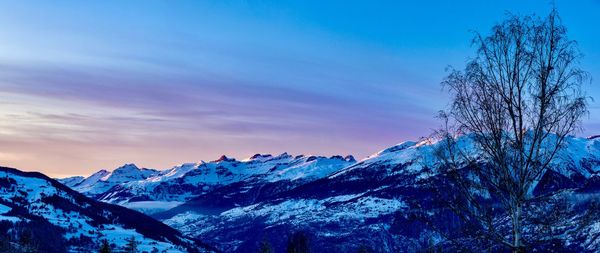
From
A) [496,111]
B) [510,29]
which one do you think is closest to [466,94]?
[496,111]

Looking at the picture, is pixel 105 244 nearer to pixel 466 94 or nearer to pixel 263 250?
pixel 263 250

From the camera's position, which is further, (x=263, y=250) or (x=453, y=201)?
(x=263, y=250)

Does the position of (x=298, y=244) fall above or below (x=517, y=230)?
below

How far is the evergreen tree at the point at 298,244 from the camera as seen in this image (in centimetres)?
14088

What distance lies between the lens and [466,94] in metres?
26.4

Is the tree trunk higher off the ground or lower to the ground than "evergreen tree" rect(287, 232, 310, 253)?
higher

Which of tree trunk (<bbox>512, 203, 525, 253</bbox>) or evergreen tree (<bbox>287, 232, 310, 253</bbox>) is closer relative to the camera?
tree trunk (<bbox>512, 203, 525, 253</bbox>)

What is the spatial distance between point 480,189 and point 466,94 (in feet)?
13.4

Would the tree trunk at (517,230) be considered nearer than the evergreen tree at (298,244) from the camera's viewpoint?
Yes

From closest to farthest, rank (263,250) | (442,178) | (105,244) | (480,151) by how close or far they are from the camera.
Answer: (480,151)
(442,178)
(105,244)
(263,250)

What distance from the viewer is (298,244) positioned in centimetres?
14538

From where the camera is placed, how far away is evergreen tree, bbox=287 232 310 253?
141 metres

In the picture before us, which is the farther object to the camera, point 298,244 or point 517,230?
point 298,244

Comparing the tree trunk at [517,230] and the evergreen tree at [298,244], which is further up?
the tree trunk at [517,230]
